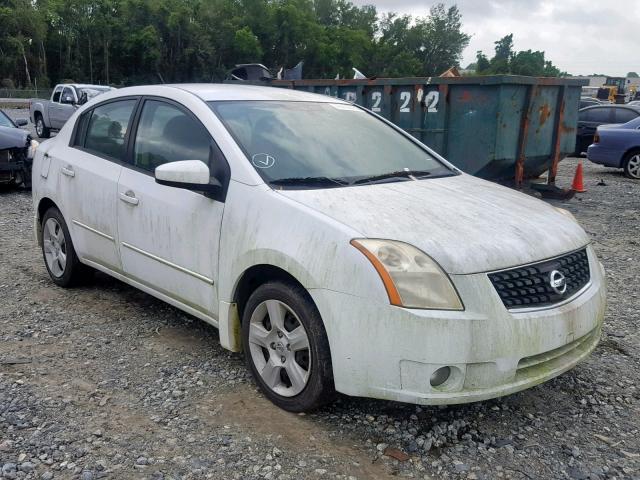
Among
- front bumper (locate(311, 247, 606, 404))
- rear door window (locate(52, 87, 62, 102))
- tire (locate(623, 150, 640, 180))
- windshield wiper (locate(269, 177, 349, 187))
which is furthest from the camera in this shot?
rear door window (locate(52, 87, 62, 102))

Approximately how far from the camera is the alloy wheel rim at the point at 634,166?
13656 millimetres

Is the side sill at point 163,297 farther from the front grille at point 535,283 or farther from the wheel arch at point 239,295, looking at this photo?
the front grille at point 535,283

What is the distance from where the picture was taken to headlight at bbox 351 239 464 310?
2.85 meters

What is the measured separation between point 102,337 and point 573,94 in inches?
358

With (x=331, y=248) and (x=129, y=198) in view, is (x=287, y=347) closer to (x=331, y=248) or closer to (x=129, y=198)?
(x=331, y=248)

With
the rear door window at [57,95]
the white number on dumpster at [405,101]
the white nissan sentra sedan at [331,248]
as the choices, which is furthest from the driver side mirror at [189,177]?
the rear door window at [57,95]

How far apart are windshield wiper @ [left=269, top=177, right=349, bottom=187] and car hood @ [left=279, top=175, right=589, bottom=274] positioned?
0.09 metres

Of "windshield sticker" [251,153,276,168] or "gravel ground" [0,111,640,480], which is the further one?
"windshield sticker" [251,153,276,168]

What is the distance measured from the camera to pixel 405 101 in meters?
10.5

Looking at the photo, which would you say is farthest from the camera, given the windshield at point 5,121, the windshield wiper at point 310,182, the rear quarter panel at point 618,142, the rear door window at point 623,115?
the rear door window at point 623,115

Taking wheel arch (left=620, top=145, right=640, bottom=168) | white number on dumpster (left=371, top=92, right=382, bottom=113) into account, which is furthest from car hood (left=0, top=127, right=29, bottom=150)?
wheel arch (left=620, top=145, right=640, bottom=168)

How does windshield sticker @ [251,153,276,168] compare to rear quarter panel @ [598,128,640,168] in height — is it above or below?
above

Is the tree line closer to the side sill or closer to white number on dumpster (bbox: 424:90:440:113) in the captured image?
white number on dumpster (bbox: 424:90:440:113)

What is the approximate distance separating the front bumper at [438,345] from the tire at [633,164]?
39.7 ft
